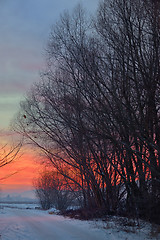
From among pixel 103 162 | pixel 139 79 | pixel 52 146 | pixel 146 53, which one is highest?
pixel 146 53

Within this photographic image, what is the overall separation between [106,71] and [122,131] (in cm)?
323

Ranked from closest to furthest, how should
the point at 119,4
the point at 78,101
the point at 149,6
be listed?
the point at 149,6
the point at 119,4
the point at 78,101

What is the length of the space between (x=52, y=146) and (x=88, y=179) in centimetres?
354

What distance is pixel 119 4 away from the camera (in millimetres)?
12125

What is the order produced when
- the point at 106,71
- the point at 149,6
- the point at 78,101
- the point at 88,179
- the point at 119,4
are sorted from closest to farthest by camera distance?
the point at 149,6
the point at 119,4
the point at 106,71
the point at 78,101
the point at 88,179

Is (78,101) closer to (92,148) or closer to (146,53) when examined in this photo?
(92,148)

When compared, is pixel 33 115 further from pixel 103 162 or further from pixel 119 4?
pixel 119 4

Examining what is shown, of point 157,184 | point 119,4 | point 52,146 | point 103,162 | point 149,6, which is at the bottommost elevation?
point 157,184

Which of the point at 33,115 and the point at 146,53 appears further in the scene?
the point at 33,115

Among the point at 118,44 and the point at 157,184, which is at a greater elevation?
the point at 118,44

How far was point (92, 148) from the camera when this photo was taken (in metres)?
18.3

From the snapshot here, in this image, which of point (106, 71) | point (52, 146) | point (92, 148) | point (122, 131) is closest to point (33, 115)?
point (52, 146)

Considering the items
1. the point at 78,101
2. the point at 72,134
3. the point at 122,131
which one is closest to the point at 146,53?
the point at 122,131

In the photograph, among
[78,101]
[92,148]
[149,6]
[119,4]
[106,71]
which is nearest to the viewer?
[149,6]
